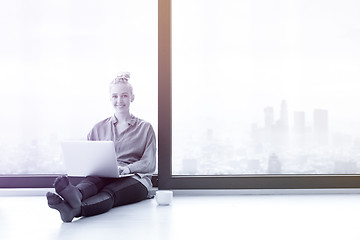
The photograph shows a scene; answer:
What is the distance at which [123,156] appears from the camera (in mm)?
2865

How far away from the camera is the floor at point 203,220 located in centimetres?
193

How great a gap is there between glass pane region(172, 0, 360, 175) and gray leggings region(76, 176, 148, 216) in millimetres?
567

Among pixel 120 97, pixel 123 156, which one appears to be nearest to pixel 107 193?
A: pixel 123 156

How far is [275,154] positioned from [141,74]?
1110 millimetres

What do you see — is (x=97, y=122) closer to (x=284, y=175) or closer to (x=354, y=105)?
(x=284, y=175)

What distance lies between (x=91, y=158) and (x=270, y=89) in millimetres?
1391

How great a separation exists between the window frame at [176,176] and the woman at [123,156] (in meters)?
0.24

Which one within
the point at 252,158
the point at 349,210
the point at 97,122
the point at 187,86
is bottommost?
the point at 349,210

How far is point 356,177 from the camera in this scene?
3.11m

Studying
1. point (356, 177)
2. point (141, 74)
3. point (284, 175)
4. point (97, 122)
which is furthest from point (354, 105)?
point (97, 122)

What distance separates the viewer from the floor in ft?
6.33

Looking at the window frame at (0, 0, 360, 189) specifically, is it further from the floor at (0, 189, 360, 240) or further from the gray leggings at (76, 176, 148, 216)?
the gray leggings at (76, 176, 148, 216)

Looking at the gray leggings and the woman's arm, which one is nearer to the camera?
the gray leggings

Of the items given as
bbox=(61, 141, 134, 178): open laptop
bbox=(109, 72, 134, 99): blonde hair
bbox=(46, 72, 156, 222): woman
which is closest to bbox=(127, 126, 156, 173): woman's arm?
bbox=(46, 72, 156, 222): woman
